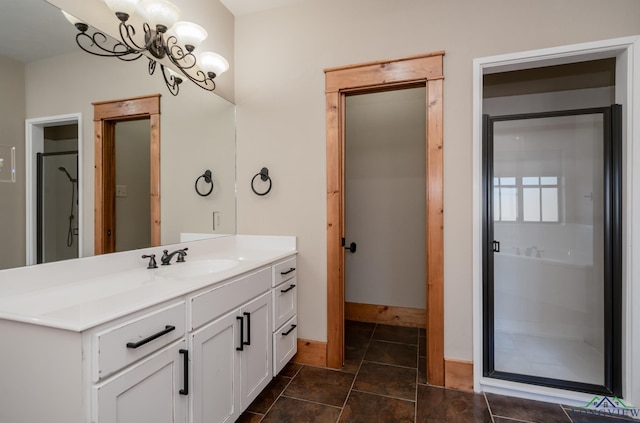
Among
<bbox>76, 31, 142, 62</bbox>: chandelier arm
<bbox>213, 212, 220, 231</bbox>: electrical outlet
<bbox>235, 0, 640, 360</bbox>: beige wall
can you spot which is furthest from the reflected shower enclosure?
<bbox>235, 0, 640, 360</bbox>: beige wall

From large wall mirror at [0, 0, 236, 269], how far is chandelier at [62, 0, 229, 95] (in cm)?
4

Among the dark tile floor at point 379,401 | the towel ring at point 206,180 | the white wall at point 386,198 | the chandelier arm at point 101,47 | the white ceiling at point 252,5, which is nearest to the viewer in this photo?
the chandelier arm at point 101,47

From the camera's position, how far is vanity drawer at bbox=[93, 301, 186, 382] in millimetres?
880

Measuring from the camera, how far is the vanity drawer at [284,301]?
196cm

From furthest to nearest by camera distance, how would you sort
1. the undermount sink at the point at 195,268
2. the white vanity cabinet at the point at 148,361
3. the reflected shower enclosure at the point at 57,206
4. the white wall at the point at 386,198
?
the white wall at the point at 386,198 < the undermount sink at the point at 195,268 < the reflected shower enclosure at the point at 57,206 < the white vanity cabinet at the point at 148,361

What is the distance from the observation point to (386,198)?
3127mm

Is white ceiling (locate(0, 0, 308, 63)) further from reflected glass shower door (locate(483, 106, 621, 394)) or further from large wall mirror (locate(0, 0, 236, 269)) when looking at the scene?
reflected glass shower door (locate(483, 106, 621, 394))

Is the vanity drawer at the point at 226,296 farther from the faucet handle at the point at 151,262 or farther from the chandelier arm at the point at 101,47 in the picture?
the chandelier arm at the point at 101,47

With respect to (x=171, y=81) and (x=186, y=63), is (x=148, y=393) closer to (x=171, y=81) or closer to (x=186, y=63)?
(x=171, y=81)

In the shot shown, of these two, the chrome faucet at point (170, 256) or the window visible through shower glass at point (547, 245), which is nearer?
the chrome faucet at point (170, 256)

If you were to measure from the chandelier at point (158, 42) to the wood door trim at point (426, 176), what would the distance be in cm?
91

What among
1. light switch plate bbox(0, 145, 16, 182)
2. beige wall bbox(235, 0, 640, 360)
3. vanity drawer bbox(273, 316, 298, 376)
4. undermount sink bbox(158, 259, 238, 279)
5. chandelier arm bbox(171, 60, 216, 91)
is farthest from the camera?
chandelier arm bbox(171, 60, 216, 91)

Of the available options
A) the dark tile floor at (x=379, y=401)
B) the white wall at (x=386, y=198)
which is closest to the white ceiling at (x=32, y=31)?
the dark tile floor at (x=379, y=401)

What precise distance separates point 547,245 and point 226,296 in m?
2.64
